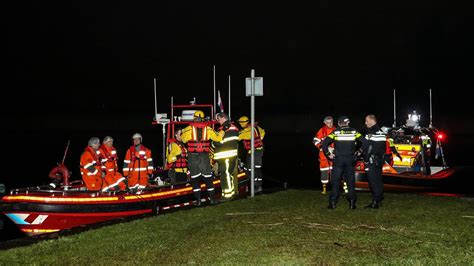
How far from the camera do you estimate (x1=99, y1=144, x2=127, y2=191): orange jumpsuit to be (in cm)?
1066

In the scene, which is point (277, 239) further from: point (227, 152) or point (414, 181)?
point (414, 181)

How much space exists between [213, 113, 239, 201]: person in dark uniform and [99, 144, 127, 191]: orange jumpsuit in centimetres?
218

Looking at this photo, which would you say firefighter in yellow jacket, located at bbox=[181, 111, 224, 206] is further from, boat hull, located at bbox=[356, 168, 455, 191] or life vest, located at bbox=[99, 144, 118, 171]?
boat hull, located at bbox=[356, 168, 455, 191]

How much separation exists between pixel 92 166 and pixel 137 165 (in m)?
0.99

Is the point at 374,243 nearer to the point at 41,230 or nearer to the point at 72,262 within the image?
the point at 72,262

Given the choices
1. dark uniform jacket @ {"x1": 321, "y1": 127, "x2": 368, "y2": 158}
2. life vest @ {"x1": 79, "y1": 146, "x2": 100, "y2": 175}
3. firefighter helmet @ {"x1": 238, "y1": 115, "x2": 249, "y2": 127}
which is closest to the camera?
dark uniform jacket @ {"x1": 321, "y1": 127, "x2": 368, "y2": 158}

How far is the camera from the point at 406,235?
6.77 m

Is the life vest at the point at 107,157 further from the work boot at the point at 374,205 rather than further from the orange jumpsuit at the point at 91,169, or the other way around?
the work boot at the point at 374,205

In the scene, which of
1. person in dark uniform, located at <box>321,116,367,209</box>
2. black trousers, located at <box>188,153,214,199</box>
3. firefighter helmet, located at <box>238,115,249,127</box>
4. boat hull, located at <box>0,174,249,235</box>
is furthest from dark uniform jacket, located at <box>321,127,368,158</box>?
firefighter helmet, located at <box>238,115,249,127</box>

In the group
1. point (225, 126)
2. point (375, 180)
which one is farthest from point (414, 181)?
point (225, 126)

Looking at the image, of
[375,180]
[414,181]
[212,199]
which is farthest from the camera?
[414,181]

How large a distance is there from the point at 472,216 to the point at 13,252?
6.47 meters

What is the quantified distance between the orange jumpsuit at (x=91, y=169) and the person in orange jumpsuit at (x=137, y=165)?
2.03ft

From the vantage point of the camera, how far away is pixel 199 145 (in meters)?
9.93
